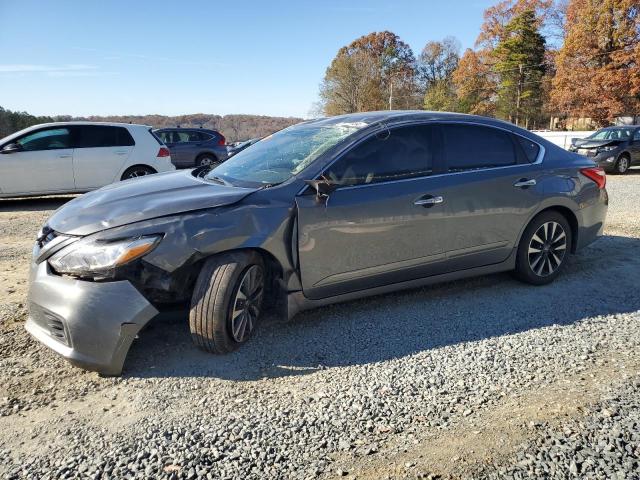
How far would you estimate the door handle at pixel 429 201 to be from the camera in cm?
377

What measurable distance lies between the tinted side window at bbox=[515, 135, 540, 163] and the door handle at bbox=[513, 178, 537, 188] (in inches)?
9.5

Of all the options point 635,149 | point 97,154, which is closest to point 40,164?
point 97,154

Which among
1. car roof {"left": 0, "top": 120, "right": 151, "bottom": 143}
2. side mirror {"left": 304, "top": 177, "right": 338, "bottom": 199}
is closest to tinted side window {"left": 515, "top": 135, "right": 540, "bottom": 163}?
side mirror {"left": 304, "top": 177, "right": 338, "bottom": 199}

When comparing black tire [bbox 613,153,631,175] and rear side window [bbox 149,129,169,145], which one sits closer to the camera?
rear side window [bbox 149,129,169,145]

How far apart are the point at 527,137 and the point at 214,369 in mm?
3466

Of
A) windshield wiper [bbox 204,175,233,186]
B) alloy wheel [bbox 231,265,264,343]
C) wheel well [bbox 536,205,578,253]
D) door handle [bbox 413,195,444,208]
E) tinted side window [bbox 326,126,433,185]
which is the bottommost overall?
alloy wheel [bbox 231,265,264,343]

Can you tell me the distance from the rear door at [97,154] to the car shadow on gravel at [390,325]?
6.98 meters

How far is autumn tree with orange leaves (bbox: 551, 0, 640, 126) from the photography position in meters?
35.5

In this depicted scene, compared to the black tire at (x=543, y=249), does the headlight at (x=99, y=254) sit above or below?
above

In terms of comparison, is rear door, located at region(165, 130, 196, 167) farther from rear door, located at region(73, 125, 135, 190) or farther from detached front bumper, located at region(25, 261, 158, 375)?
detached front bumper, located at region(25, 261, 158, 375)

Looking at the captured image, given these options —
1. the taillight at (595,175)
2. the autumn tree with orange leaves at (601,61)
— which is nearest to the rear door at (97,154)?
the taillight at (595,175)

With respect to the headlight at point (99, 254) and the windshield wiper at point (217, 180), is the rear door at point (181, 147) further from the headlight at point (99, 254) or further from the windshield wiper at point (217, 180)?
the headlight at point (99, 254)

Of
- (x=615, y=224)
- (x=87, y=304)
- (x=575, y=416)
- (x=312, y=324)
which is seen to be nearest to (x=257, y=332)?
(x=312, y=324)

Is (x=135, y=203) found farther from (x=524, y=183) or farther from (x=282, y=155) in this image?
(x=524, y=183)
